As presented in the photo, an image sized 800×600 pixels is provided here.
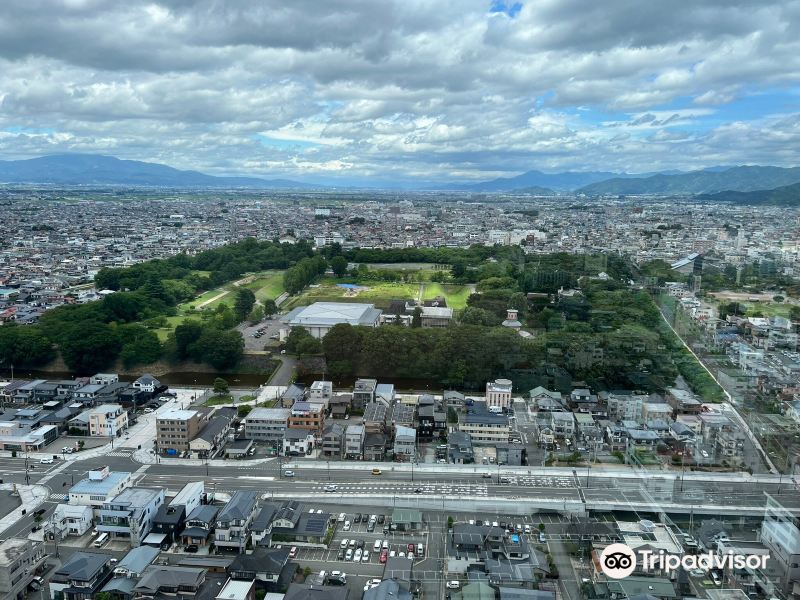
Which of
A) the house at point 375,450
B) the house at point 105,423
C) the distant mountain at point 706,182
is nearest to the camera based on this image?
the house at point 375,450

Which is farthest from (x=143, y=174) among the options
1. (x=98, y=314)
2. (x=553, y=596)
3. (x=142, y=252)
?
(x=553, y=596)

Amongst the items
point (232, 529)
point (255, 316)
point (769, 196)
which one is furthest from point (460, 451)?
point (769, 196)

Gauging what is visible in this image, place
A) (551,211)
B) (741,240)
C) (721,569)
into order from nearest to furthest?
(721,569), (741,240), (551,211)

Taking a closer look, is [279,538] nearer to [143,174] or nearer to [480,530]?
[480,530]

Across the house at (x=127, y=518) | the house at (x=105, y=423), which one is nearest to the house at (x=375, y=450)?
the house at (x=127, y=518)

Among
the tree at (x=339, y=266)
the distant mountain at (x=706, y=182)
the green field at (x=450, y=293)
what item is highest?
the distant mountain at (x=706, y=182)

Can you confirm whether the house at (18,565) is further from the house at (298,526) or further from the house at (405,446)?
the house at (405,446)

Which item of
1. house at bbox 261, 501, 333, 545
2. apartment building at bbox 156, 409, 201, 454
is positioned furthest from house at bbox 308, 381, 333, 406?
house at bbox 261, 501, 333, 545
